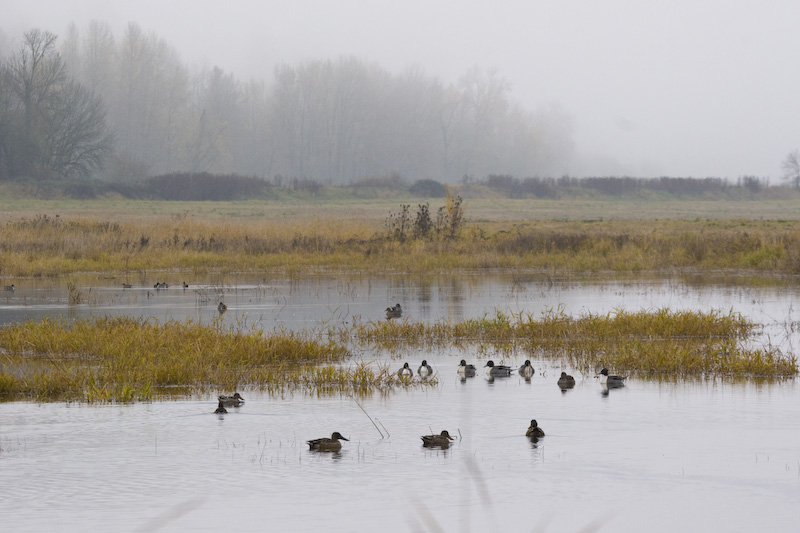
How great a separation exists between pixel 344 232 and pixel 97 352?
25.4 metres

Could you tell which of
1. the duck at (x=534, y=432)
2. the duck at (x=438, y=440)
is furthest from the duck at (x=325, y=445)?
the duck at (x=534, y=432)

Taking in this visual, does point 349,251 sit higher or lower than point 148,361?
higher

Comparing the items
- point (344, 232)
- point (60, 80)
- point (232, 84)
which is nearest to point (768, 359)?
point (344, 232)

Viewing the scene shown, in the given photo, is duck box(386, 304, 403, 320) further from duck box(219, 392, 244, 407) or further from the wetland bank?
duck box(219, 392, 244, 407)

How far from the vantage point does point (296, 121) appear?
4208 inches

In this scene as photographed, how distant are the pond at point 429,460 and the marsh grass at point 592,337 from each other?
3.38 ft

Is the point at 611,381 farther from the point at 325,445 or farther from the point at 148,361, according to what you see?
the point at 148,361

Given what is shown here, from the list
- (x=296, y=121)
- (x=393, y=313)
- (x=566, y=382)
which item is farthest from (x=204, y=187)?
(x=566, y=382)

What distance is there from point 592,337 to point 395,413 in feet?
22.5

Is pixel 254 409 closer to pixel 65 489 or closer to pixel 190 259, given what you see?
pixel 65 489

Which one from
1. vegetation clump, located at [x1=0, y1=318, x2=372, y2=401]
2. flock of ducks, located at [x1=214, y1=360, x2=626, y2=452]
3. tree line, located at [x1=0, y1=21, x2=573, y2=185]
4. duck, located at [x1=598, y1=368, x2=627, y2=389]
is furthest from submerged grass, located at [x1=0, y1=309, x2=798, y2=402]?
tree line, located at [x1=0, y1=21, x2=573, y2=185]

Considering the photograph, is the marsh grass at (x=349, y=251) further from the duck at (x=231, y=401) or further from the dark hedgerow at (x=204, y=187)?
the dark hedgerow at (x=204, y=187)

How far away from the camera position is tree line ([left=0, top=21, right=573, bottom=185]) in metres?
96.5

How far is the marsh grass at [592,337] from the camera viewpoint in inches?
613
